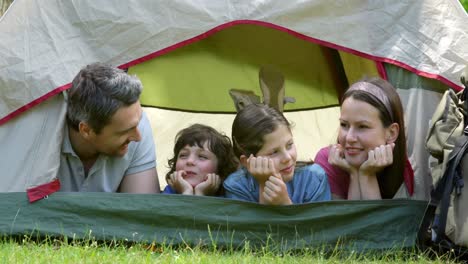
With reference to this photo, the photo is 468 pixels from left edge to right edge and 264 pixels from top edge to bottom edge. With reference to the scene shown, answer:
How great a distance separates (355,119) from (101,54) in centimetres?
A: 114

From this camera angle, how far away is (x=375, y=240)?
3.82 meters

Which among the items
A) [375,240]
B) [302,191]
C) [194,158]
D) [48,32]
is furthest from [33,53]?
[375,240]

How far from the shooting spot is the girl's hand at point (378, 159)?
12.5ft

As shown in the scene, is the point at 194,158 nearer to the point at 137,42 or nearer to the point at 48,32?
the point at 137,42

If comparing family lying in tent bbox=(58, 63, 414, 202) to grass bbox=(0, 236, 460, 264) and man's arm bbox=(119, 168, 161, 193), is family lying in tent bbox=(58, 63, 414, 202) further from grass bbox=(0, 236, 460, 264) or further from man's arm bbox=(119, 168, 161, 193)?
grass bbox=(0, 236, 460, 264)

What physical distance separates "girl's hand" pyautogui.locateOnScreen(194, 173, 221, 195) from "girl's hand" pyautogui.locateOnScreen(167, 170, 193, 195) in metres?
0.04

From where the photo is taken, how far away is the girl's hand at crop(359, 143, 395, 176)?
3.82 m

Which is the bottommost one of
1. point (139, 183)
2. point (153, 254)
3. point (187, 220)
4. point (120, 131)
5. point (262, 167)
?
point (153, 254)

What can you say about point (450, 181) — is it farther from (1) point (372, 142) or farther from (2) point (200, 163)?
(2) point (200, 163)

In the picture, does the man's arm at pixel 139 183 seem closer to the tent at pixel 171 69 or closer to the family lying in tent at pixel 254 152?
the family lying in tent at pixel 254 152

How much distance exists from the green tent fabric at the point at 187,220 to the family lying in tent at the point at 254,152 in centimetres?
11

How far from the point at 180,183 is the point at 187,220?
1.15 ft

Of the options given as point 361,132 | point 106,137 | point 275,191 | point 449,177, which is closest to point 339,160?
point 361,132

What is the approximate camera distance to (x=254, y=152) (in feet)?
12.8
